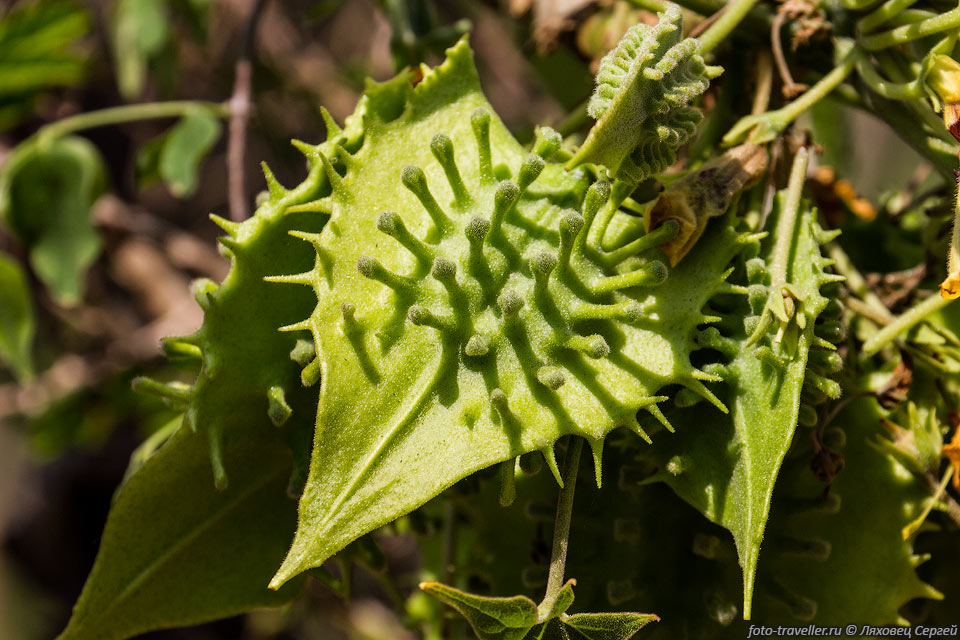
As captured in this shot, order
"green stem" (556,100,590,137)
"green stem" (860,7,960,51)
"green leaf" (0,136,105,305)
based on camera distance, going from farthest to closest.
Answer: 1. "green leaf" (0,136,105,305)
2. "green stem" (556,100,590,137)
3. "green stem" (860,7,960,51)

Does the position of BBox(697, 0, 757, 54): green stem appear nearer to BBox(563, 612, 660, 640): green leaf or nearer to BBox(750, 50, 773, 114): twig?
BBox(750, 50, 773, 114): twig

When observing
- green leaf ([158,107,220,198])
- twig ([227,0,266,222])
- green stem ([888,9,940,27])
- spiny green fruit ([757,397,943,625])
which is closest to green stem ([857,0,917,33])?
green stem ([888,9,940,27])

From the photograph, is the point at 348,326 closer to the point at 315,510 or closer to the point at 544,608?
the point at 315,510

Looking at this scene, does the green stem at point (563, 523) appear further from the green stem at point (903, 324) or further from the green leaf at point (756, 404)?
the green stem at point (903, 324)

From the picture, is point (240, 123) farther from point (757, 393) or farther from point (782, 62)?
point (757, 393)

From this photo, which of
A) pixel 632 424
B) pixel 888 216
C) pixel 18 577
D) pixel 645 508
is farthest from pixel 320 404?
pixel 18 577

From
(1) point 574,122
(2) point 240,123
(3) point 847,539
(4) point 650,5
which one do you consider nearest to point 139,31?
(2) point 240,123

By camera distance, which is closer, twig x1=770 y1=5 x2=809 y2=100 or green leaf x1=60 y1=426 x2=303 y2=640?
green leaf x1=60 y1=426 x2=303 y2=640
